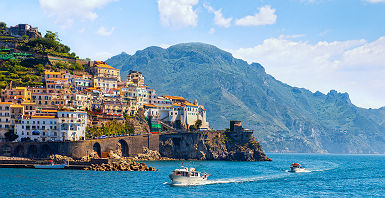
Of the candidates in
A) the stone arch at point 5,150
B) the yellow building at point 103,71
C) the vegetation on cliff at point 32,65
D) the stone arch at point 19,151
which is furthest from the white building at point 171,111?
the stone arch at point 5,150

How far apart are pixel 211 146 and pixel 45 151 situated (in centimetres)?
6335

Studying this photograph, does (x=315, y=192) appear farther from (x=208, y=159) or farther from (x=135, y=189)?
(x=208, y=159)

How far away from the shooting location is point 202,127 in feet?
646

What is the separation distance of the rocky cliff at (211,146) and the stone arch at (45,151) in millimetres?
43648

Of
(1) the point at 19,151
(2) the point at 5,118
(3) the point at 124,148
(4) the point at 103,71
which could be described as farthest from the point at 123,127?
(2) the point at 5,118

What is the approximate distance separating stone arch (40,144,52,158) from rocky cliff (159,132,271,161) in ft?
143

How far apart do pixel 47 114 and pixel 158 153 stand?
40364mm

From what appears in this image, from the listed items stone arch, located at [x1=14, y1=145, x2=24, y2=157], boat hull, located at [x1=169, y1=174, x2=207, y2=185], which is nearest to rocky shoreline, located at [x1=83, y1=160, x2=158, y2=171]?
stone arch, located at [x1=14, y1=145, x2=24, y2=157]

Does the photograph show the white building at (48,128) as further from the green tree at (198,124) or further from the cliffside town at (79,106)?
the green tree at (198,124)

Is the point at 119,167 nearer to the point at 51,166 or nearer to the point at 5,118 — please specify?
the point at 51,166

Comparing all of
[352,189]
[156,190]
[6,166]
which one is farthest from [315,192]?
[6,166]

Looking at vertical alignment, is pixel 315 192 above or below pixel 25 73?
below

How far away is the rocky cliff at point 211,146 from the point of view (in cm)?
17275

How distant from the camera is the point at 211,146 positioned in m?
180
